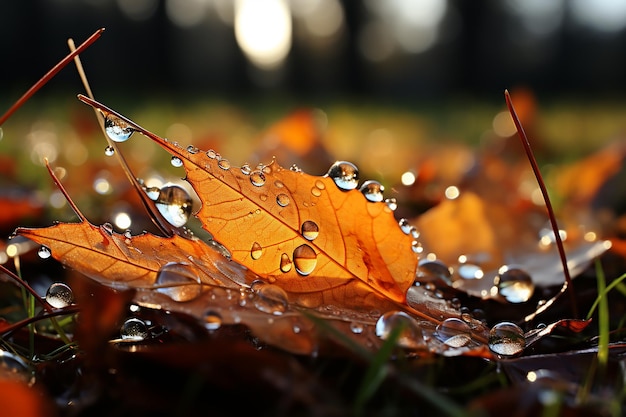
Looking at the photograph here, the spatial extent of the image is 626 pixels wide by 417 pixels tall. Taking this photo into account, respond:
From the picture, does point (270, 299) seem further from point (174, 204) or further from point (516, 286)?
point (516, 286)

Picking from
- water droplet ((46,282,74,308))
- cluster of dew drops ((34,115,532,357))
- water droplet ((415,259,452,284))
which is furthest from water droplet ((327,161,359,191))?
water droplet ((46,282,74,308))

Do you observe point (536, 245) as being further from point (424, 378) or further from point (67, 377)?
point (67, 377)

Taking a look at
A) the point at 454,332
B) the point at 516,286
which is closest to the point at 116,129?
the point at 454,332

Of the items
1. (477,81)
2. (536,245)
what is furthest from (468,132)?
(477,81)

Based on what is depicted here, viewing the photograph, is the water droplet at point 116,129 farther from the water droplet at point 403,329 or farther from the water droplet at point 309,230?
the water droplet at point 403,329

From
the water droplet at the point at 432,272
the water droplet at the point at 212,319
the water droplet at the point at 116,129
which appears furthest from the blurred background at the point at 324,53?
the water droplet at the point at 212,319

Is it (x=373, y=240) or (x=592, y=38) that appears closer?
(x=373, y=240)
